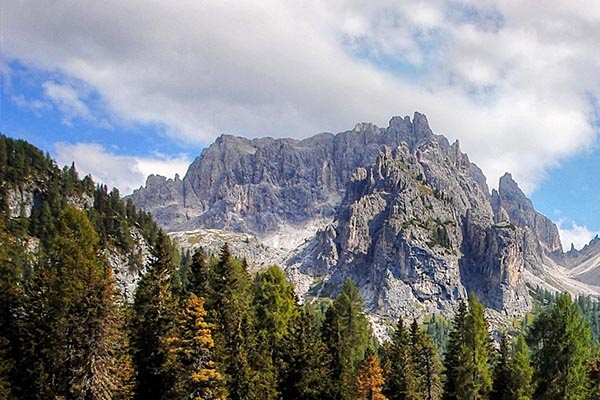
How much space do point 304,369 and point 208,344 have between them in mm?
16420

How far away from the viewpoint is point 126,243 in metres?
194

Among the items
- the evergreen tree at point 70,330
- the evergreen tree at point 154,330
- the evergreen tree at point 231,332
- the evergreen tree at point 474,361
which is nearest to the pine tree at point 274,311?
the evergreen tree at point 231,332

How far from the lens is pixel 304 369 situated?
190ft

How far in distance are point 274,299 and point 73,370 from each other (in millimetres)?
33184

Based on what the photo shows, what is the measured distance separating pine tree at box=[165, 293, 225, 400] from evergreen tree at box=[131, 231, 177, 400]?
5.20m

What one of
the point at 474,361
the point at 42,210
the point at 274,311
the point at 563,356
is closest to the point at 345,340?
the point at 274,311

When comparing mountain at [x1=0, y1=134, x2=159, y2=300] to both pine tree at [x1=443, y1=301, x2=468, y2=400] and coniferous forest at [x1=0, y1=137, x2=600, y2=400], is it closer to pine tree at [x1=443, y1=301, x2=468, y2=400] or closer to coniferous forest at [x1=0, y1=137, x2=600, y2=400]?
coniferous forest at [x1=0, y1=137, x2=600, y2=400]

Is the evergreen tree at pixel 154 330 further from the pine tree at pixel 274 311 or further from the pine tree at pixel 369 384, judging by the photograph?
the pine tree at pixel 369 384

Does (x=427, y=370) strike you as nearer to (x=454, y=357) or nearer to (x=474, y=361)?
(x=454, y=357)

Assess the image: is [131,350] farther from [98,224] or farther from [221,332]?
[98,224]

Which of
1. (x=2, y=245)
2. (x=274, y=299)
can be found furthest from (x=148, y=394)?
(x=274, y=299)

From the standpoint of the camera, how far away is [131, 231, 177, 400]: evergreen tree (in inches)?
2003

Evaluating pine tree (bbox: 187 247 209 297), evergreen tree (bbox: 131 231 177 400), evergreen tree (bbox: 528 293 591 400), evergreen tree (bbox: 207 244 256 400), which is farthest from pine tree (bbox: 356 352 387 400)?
evergreen tree (bbox: 131 231 177 400)

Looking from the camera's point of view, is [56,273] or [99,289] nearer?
[99,289]
